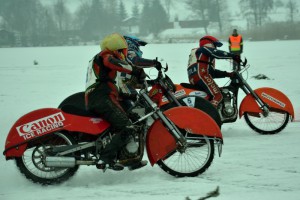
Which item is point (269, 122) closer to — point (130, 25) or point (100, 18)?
point (100, 18)

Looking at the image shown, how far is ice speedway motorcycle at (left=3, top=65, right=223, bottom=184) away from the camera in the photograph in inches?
252

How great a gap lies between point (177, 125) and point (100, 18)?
116668 mm

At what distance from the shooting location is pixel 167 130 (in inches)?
261

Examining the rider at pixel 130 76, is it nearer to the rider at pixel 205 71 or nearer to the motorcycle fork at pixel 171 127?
the rider at pixel 205 71

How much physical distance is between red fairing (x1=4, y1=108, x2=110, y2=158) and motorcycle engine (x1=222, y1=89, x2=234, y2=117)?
12.7 ft

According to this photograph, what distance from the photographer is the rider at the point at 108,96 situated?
252 inches

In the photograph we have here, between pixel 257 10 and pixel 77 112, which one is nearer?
pixel 77 112

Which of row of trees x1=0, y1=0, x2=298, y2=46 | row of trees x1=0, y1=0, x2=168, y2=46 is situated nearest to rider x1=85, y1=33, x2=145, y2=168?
row of trees x1=0, y1=0, x2=168, y2=46

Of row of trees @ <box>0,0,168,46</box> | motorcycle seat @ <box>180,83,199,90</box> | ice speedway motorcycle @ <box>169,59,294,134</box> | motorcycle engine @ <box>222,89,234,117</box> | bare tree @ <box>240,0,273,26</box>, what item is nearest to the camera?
motorcycle seat @ <box>180,83,199,90</box>

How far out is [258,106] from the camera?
973 cm

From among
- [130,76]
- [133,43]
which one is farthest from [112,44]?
[133,43]

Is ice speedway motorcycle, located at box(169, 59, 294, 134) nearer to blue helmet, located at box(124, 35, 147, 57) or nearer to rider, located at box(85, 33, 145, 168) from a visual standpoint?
blue helmet, located at box(124, 35, 147, 57)

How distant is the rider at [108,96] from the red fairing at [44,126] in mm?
172

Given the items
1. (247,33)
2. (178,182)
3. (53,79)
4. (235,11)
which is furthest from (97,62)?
(235,11)
